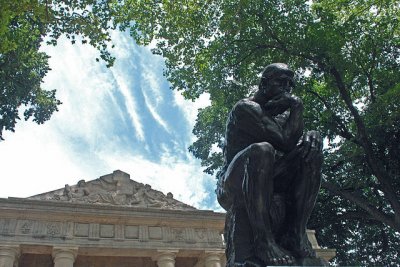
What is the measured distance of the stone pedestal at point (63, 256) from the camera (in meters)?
17.2

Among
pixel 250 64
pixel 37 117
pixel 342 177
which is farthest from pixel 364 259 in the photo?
pixel 37 117

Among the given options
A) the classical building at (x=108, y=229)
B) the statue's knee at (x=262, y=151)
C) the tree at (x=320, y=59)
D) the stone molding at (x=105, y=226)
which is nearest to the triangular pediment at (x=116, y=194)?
the classical building at (x=108, y=229)

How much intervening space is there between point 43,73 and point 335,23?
47.8 ft

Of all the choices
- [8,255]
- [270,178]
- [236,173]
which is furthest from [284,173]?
[8,255]

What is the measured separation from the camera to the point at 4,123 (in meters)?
19.8

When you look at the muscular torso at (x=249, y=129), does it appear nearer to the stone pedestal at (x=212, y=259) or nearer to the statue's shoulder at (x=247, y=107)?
the statue's shoulder at (x=247, y=107)

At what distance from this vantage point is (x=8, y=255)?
55.3ft

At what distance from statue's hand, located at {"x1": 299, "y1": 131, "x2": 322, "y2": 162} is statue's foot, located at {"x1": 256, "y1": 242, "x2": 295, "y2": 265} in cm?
77

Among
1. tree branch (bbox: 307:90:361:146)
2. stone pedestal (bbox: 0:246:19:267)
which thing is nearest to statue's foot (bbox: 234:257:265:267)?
tree branch (bbox: 307:90:361:146)

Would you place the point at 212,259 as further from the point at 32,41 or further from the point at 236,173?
the point at 236,173

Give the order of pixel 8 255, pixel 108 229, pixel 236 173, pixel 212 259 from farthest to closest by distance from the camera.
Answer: pixel 212 259 < pixel 108 229 < pixel 8 255 < pixel 236 173

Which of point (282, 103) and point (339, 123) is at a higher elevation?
point (339, 123)

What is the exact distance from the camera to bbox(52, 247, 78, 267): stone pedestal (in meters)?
17.2

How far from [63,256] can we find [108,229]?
236 centimetres
